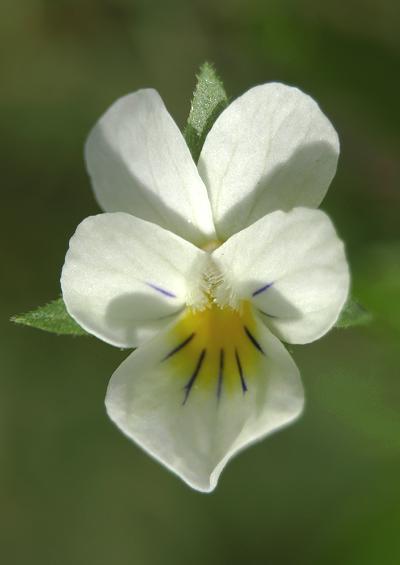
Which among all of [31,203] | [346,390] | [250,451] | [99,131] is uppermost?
[99,131]

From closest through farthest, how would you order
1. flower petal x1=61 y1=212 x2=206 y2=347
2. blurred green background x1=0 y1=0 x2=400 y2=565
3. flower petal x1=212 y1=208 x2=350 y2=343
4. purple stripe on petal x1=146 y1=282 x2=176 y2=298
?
flower petal x1=212 y1=208 x2=350 y2=343
flower petal x1=61 y1=212 x2=206 y2=347
purple stripe on petal x1=146 y1=282 x2=176 y2=298
blurred green background x1=0 y1=0 x2=400 y2=565

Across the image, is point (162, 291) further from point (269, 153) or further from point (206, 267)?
point (269, 153)

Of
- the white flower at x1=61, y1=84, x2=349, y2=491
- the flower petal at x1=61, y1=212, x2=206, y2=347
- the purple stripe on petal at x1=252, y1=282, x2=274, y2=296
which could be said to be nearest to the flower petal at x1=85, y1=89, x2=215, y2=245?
the white flower at x1=61, y1=84, x2=349, y2=491

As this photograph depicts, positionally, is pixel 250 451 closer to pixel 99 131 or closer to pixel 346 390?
pixel 346 390

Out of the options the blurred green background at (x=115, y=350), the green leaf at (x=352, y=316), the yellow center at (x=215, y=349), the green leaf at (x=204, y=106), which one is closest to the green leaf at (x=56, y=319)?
the yellow center at (x=215, y=349)

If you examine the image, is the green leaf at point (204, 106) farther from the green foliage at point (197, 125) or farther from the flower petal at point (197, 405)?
the flower petal at point (197, 405)

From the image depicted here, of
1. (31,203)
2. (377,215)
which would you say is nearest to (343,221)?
(377,215)

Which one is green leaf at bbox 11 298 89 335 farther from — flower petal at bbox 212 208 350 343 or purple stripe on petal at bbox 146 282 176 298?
flower petal at bbox 212 208 350 343
